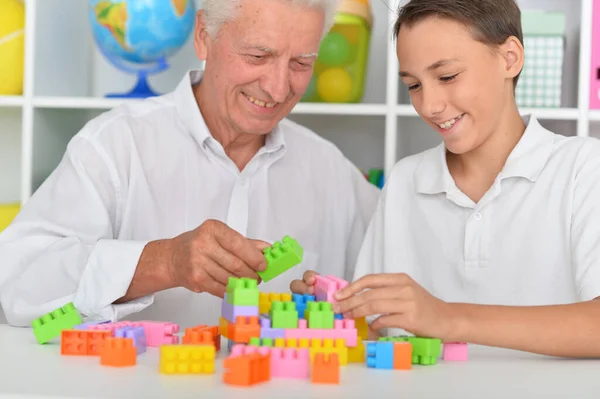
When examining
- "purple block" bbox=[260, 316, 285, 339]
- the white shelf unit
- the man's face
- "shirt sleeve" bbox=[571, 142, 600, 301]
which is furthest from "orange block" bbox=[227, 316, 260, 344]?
the white shelf unit

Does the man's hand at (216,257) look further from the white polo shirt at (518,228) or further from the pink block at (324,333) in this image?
the white polo shirt at (518,228)

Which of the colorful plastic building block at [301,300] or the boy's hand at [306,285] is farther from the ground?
the boy's hand at [306,285]

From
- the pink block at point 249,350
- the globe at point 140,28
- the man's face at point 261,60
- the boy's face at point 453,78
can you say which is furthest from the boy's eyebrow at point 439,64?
the globe at point 140,28

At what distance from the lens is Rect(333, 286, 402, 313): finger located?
3.68ft

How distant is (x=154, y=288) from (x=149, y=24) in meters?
0.92

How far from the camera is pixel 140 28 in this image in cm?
212

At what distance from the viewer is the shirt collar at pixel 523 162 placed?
1528 millimetres

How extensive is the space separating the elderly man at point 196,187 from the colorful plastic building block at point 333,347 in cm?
41

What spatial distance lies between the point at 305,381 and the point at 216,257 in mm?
390

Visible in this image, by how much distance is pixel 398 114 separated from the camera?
7.02 ft

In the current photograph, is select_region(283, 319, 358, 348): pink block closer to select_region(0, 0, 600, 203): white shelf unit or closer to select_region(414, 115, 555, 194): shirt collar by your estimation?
select_region(414, 115, 555, 194): shirt collar

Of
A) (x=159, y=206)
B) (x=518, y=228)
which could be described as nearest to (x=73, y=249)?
(x=159, y=206)

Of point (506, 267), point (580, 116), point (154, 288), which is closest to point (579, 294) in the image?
point (506, 267)

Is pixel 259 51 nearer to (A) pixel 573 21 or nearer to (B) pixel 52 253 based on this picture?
(B) pixel 52 253
